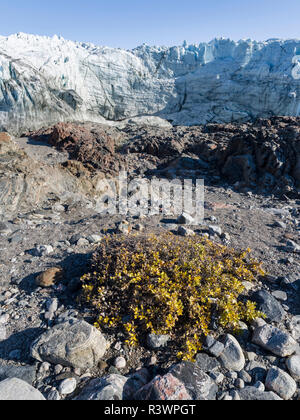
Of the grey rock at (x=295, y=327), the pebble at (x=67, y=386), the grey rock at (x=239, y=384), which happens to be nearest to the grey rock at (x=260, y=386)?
the grey rock at (x=239, y=384)

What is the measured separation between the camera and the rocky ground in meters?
2.15

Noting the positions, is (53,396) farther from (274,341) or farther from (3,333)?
(274,341)

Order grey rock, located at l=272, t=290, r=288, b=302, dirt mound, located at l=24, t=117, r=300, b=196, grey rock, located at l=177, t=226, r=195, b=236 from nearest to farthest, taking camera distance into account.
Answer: grey rock, located at l=272, t=290, r=288, b=302
grey rock, located at l=177, t=226, r=195, b=236
dirt mound, located at l=24, t=117, r=300, b=196

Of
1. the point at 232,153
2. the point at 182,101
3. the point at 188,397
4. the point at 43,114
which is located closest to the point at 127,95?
the point at 182,101

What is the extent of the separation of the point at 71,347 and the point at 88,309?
620 millimetres

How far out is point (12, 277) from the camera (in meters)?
3.53

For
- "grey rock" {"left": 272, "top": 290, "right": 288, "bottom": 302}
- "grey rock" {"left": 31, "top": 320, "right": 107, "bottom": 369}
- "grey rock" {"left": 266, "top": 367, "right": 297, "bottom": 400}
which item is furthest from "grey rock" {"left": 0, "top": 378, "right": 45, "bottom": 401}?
"grey rock" {"left": 272, "top": 290, "right": 288, "bottom": 302}

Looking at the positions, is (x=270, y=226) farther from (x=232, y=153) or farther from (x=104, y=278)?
(x=232, y=153)

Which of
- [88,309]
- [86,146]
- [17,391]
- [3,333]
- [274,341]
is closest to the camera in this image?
[17,391]

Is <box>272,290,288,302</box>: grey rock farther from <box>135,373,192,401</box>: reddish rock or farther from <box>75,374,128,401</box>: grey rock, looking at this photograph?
<box>75,374,128,401</box>: grey rock

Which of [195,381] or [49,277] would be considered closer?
[195,381]

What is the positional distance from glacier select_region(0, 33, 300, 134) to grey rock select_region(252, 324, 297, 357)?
71.0ft

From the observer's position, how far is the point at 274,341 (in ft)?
8.36

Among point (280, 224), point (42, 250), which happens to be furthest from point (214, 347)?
point (280, 224)
